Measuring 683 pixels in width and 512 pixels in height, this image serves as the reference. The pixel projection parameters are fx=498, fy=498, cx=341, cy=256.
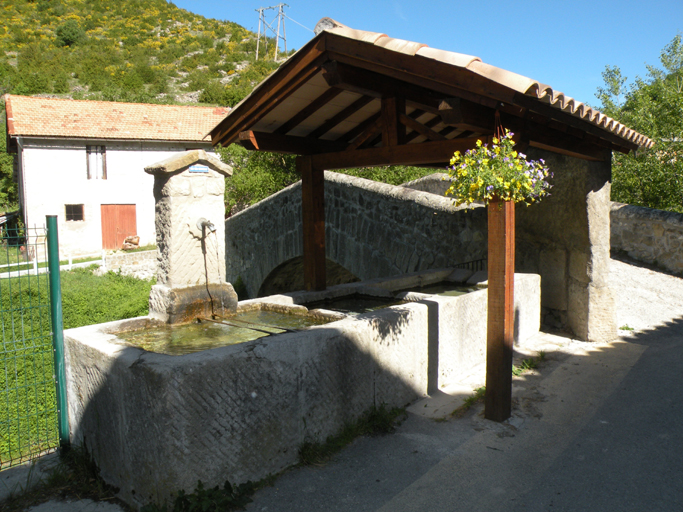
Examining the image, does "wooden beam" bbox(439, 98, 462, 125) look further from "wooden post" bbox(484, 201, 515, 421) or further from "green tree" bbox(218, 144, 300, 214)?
"green tree" bbox(218, 144, 300, 214)

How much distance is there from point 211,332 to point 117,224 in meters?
18.8

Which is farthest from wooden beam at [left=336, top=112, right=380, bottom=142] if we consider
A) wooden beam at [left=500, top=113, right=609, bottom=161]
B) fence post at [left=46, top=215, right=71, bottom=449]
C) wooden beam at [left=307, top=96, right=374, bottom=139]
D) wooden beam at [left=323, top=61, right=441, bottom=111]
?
fence post at [left=46, top=215, right=71, bottom=449]

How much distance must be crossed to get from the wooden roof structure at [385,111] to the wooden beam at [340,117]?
0.04 feet

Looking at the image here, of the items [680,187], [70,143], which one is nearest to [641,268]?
[680,187]

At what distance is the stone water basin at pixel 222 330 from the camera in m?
3.78

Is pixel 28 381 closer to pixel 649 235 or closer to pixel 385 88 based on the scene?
pixel 385 88

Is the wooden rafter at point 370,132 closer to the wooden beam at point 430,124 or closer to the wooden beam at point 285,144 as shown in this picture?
the wooden beam at point 285,144

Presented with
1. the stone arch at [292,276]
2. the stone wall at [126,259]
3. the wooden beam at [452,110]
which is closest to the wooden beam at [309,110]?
the wooden beam at [452,110]

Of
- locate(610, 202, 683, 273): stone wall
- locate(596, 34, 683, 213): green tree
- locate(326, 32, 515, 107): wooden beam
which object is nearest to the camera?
locate(326, 32, 515, 107): wooden beam

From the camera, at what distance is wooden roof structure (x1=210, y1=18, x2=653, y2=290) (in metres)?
3.40

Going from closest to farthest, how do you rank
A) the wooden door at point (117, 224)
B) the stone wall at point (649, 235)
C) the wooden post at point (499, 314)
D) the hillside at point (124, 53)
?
the wooden post at point (499, 314)
the stone wall at point (649, 235)
the wooden door at point (117, 224)
the hillside at point (124, 53)

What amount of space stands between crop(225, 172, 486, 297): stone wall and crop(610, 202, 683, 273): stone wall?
3807mm

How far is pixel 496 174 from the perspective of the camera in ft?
11.1

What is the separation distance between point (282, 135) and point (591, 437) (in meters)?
4.15
